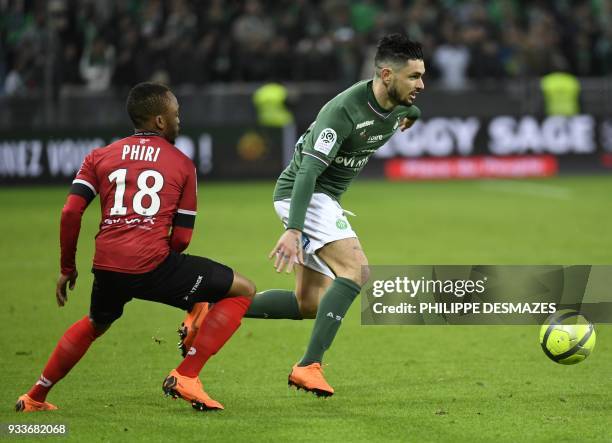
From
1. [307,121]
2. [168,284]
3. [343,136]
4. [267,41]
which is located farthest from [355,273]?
[267,41]

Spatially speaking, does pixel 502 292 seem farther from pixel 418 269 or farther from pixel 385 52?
pixel 385 52

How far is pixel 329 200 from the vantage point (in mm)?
6828

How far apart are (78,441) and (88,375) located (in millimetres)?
1747

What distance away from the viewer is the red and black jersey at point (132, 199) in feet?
19.1

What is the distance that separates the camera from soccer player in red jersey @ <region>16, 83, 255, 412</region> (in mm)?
5848

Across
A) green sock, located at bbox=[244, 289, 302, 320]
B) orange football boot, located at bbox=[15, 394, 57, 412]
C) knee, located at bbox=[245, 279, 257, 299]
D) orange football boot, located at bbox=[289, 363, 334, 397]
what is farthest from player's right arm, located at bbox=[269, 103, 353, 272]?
orange football boot, located at bbox=[15, 394, 57, 412]

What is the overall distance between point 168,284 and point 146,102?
96cm

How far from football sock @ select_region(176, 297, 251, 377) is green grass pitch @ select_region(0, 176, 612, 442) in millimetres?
262

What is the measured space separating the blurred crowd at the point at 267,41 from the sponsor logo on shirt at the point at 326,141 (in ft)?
49.2

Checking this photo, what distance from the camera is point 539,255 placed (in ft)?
40.9

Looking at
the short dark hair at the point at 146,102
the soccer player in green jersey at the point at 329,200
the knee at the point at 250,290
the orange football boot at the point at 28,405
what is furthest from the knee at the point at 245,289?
the orange football boot at the point at 28,405

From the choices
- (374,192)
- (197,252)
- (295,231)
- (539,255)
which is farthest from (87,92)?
(295,231)

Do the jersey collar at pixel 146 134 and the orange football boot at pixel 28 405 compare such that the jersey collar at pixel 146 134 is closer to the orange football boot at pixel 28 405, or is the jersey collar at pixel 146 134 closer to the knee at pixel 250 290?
the knee at pixel 250 290

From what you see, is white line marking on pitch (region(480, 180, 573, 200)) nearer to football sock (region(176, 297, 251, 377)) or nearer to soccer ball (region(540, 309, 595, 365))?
soccer ball (region(540, 309, 595, 365))
